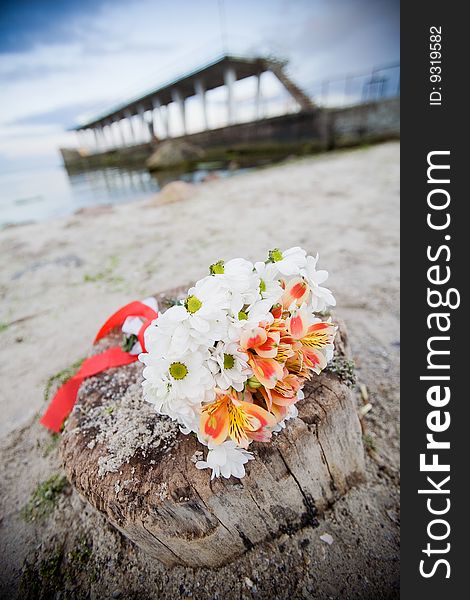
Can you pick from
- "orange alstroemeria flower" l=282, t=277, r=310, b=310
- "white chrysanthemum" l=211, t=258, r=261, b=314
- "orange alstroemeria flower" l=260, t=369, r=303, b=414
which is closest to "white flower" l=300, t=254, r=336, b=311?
"orange alstroemeria flower" l=282, t=277, r=310, b=310

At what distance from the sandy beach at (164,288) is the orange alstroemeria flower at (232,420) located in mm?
1011

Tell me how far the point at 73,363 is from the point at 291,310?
2.59 meters

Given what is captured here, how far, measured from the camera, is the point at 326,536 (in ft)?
5.48

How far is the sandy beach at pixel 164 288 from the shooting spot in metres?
1.59

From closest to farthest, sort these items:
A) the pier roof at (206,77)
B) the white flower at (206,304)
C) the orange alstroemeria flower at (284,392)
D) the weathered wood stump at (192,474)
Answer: the white flower at (206,304)
the orange alstroemeria flower at (284,392)
the weathered wood stump at (192,474)
the pier roof at (206,77)

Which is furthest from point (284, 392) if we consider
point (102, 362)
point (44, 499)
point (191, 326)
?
point (44, 499)

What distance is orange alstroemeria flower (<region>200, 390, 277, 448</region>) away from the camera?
1025mm

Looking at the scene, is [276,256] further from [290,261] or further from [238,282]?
[238,282]

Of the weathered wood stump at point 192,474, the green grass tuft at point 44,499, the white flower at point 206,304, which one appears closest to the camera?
the white flower at point 206,304

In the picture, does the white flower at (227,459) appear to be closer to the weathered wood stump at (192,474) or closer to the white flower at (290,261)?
the weathered wood stump at (192,474)

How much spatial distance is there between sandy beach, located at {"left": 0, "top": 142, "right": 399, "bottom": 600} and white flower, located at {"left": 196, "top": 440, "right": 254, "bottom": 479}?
83cm

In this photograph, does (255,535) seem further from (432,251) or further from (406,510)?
(432,251)

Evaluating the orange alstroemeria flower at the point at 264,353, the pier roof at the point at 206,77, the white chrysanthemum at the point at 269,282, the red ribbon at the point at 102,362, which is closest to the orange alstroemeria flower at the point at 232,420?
the orange alstroemeria flower at the point at 264,353

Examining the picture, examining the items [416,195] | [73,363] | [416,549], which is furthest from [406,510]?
[73,363]
